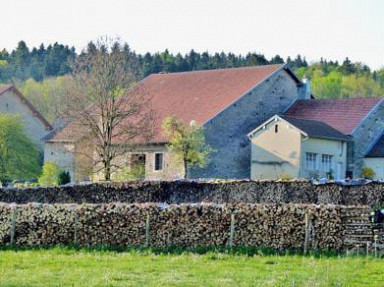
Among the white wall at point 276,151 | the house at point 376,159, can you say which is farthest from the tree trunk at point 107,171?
the house at point 376,159

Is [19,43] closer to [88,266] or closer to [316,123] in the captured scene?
[316,123]

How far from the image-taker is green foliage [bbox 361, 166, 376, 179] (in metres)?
44.7

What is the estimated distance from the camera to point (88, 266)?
15.9 m

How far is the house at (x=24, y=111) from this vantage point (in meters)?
58.9

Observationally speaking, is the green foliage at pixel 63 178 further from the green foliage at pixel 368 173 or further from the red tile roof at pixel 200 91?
the green foliage at pixel 368 173

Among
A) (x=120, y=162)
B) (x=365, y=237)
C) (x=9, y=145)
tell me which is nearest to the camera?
(x=365, y=237)

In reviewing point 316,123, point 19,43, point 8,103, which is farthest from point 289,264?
point 19,43

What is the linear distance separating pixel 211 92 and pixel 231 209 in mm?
30578

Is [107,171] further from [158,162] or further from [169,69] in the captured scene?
[169,69]

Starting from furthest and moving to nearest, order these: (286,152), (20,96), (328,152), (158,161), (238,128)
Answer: (20,96) → (238,128) → (158,161) → (328,152) → (286,152)

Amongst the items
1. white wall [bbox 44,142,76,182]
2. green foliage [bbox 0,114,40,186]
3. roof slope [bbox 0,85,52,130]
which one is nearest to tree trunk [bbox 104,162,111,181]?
white wall [bbox 44,142,76,182]

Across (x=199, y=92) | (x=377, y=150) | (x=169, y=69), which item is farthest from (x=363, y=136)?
(x=169, y=69)

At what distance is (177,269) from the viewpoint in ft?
50.6

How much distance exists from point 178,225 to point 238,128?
2774 centimetres
